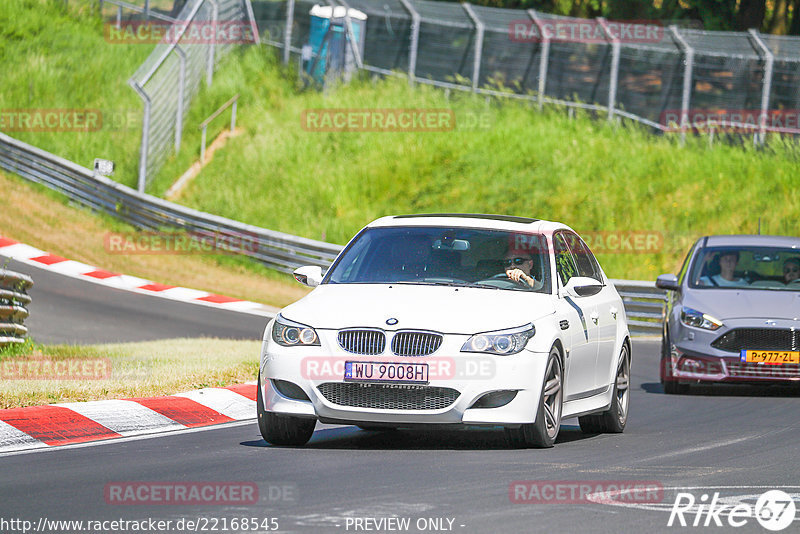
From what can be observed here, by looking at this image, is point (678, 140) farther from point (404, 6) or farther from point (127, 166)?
point (127, 166)

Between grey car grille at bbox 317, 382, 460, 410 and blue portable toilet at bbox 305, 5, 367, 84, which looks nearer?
grey car grille at bbox 317, 382, 460, 410

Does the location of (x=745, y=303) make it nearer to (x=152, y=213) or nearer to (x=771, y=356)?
(x=771, y=356)

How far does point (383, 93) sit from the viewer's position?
37.1 m

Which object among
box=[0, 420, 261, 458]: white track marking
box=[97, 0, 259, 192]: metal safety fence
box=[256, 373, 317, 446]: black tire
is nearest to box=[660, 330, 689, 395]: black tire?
box=[0, 420, 261, 458]: white track marking

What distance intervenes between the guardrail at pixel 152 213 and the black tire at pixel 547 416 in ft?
61.3

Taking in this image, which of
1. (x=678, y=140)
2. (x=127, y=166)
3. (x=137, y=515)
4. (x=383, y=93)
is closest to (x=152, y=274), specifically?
(x=127, y=166)

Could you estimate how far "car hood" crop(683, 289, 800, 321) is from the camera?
14.9m

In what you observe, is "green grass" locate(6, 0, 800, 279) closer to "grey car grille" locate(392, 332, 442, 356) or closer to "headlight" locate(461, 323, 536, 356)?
"headlight" locate(461, 323, 536, 356)

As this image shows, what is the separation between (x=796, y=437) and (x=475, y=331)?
328 cm

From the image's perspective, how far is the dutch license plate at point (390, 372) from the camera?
359 inches

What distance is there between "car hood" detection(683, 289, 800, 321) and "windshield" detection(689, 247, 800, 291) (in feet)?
0.75

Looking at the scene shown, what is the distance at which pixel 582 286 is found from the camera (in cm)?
1020

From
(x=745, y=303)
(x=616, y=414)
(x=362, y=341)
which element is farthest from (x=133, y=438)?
(x=745, y=303)

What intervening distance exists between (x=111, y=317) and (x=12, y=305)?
7799mm
